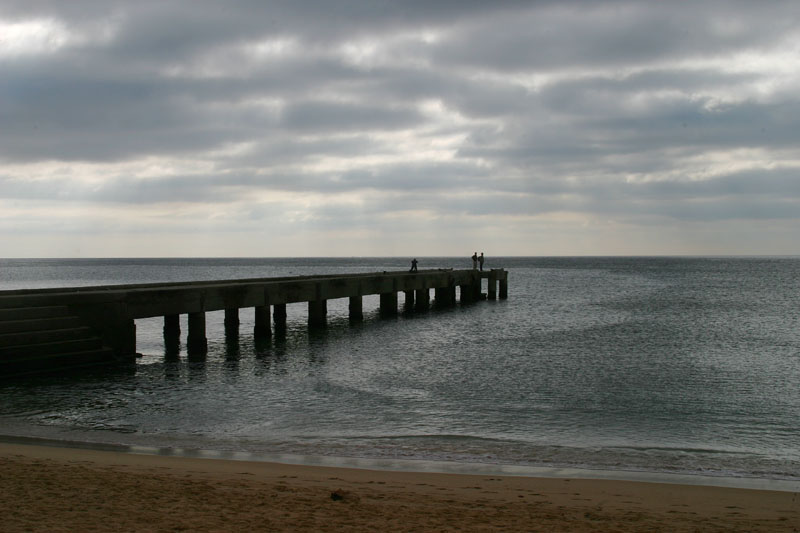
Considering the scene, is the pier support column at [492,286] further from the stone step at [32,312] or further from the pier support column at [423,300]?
the stone step at [32,312]

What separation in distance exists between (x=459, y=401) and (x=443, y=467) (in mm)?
6360

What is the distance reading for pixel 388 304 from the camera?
4166cm

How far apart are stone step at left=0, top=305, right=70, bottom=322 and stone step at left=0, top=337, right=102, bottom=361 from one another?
2.57 ft

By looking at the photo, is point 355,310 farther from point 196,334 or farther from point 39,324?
point 39,324

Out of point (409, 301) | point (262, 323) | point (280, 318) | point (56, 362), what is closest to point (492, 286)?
point (409, 301)

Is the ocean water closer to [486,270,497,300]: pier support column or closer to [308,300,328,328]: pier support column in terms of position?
[308,300,328,328]: pier support column

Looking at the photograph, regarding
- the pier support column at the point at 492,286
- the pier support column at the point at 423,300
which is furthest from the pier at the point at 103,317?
the pier support column at the point at 492,286

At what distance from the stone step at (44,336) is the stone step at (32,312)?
43cm

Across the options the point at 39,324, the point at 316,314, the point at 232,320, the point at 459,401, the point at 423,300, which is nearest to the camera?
the point at 459,401

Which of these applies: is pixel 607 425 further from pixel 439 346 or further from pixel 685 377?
pixel 439 346

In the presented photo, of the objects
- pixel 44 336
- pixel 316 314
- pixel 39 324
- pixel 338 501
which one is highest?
pixel 39 324

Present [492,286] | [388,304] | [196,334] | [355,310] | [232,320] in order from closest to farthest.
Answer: [196,334] < [232,320] < [355,310] < [388,304] < [492,286]

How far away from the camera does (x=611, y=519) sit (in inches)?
303

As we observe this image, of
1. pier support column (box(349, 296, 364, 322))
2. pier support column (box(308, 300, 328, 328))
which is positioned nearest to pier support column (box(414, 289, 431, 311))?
pier support column (box(349, 296, 364, 322))
